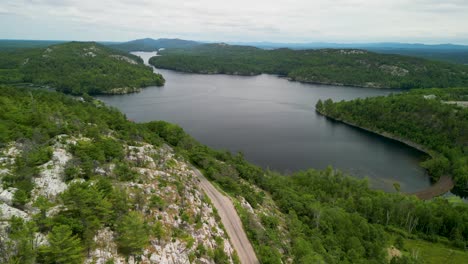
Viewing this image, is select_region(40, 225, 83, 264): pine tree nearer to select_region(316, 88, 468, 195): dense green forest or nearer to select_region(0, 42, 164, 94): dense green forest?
select_region(316, 88, 468, 195): dense green forest

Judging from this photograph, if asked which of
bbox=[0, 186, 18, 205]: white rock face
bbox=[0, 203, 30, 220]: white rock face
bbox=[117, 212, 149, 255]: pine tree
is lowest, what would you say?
bbox=[117, 212, 149, 255]: pine tree

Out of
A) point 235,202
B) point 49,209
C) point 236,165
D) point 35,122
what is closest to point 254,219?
point 235,202

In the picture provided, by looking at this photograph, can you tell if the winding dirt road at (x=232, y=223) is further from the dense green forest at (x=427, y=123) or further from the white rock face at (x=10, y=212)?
the dense green forest at (x=427, y=123)

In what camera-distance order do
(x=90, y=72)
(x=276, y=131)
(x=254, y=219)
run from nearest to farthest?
1. (x=254, y=219)
2. (x=276, y=131)
3. (x=90, y=72)

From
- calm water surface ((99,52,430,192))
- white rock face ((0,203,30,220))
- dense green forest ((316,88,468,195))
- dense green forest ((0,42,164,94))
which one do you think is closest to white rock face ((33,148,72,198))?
white rock face ((0,203,30,220))

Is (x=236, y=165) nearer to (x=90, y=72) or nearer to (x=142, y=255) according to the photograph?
(x=142, y=255)

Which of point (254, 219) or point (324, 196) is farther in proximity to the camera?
point (324, 196)
